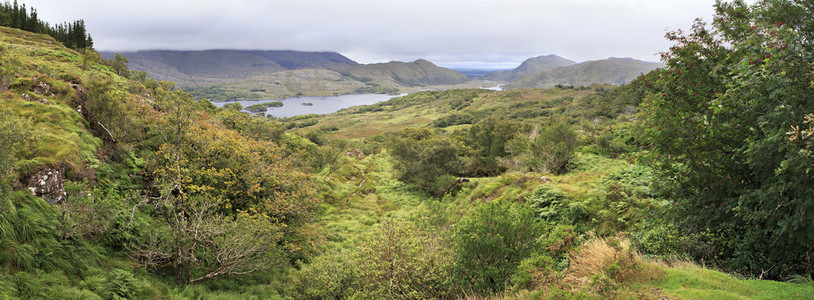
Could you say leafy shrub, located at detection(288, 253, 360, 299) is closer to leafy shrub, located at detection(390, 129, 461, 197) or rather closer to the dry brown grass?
the dry brown grass

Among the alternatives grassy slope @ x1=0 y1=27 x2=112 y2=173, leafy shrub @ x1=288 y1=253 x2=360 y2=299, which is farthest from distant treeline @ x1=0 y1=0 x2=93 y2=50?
leafy shrub @ x1=288 y1=253 x2=360 y2=299

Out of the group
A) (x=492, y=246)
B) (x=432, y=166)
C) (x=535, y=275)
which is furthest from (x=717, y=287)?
(x=432, y=166)

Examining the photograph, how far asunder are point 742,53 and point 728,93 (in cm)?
177

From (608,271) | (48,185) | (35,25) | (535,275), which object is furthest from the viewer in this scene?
(35,25)

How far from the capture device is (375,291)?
33.9ft

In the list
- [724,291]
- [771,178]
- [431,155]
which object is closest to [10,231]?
[724,291]

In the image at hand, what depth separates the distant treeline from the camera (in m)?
60.5

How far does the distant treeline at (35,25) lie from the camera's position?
6051cm

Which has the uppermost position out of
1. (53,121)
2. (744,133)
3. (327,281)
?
(744,133)

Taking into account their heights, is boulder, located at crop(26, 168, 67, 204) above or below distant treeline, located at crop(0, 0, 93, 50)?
below

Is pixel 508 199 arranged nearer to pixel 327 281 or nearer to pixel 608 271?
pixel 608 271

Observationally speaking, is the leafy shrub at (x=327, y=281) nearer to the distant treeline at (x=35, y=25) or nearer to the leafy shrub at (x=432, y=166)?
the leafy shrub at (x=432, y=166)

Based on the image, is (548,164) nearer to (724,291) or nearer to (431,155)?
(431,155)

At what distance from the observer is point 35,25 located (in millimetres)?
63031
